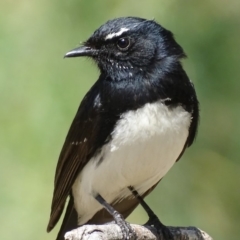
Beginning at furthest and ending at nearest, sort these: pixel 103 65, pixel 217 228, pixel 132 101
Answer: pixel 217 228, pixel 103 65, pixel 132 101

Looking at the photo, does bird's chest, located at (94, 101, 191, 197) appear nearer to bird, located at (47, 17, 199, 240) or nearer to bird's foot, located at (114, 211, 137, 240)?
bird, located at (47, 17, 199, 240)

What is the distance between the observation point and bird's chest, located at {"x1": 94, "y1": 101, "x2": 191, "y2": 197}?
3.04 metres

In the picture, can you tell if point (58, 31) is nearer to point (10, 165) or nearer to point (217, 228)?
point (10, 165)

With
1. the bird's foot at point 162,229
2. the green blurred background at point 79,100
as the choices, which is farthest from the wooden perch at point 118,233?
the green blurred background at point 79,100

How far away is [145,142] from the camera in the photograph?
10.0 ft

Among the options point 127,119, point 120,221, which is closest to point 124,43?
point 127,119

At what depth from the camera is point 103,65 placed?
10.6 ft

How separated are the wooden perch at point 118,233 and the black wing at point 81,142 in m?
0.32

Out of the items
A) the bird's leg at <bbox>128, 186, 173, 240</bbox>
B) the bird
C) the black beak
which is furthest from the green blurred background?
the black beak

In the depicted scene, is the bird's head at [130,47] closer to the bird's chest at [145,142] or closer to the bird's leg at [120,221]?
the bird's chest at [145,142]

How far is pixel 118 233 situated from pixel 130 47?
734 mm

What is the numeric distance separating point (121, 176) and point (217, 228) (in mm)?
1179

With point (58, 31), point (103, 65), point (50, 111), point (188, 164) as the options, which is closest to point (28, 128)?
point (50, 111)

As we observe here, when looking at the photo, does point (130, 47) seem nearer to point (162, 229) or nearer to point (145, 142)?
point (145, 142)
